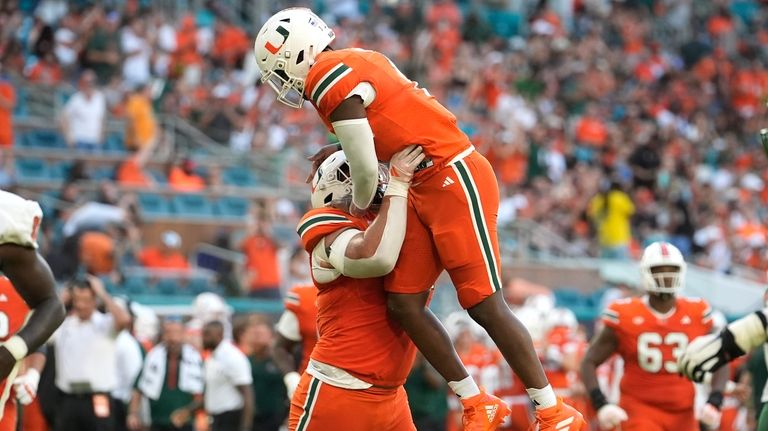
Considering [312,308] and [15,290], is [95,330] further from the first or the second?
[15,290]

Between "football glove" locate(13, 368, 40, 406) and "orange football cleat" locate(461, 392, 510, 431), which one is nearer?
"orange football cleat" locate(461, 392, 510, 431)

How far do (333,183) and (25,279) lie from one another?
130 cm

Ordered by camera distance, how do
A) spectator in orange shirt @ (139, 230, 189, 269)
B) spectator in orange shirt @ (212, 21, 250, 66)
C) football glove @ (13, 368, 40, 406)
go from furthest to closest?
spectator in orange shirt @ (212, 21, 250, 66)
spectator in orange shirt @ (139, 230, 189, 269)
football glove @ (13, 368, 40, 406)

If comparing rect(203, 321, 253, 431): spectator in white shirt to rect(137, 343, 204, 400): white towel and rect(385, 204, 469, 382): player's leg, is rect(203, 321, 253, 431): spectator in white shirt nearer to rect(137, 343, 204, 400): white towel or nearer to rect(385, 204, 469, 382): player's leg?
rect(137, 343, 204, 400): white towel

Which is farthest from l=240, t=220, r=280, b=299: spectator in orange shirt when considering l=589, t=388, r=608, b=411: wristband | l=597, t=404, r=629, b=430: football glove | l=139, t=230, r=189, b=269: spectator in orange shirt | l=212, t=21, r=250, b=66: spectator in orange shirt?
l=597, t=404, r=629, b=430: football glove

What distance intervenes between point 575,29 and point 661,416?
15756mm

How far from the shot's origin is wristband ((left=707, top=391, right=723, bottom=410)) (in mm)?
8617

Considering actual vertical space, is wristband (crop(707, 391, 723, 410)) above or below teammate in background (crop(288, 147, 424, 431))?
above

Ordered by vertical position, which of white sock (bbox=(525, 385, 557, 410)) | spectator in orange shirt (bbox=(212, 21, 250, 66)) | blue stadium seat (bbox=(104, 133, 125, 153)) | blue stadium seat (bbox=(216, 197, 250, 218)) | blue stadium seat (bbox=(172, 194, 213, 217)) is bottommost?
white sock (bbox=(525, 385, 557, 410))

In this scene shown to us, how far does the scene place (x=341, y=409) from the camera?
5.79m

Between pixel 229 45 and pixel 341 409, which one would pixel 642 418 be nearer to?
pixel 341 409

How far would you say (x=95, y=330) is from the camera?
435 inches

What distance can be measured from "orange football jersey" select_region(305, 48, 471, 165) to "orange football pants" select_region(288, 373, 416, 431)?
3.21ft

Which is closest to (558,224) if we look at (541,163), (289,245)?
(541,163)
